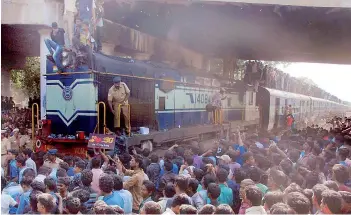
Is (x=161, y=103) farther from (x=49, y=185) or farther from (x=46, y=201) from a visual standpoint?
(x=46, y=201)

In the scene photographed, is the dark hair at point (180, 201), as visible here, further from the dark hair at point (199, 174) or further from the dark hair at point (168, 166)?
the dark hair at point (168, 166)

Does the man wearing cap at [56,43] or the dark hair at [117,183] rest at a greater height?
the man wearing cap at [56,43]

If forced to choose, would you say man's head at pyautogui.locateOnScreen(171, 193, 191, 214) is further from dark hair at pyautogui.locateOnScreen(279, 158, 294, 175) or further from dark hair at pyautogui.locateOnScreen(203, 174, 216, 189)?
dark hair at pyautogui.locateOnScreen(279, 158, 294, 175)

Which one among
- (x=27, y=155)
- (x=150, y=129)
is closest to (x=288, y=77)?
(x=150, y=129)

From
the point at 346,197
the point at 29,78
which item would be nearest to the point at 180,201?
the point at 346,197

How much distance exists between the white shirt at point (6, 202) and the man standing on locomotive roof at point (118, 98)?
12.2 ft

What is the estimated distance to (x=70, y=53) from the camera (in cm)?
763

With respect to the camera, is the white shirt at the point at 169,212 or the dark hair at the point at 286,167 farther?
the dark hair at the point at 286,167

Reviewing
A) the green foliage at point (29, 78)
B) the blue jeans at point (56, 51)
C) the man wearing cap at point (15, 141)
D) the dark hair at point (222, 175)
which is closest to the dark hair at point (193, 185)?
the dark hair at point (222, 175)

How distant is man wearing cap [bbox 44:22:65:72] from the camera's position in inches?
302

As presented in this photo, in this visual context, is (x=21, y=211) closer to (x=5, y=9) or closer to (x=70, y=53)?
(x=70, y=53)

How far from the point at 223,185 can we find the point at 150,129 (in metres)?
5.03

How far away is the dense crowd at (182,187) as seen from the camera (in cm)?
347

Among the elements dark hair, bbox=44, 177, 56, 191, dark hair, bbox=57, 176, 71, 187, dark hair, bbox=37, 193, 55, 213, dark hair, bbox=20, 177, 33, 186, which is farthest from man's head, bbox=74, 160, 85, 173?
dark hair, bbox=37, 193, 55, 213
